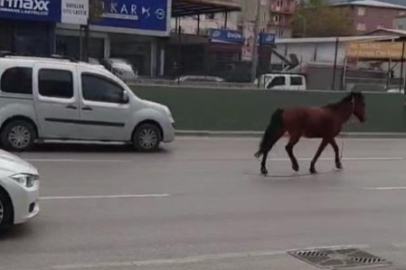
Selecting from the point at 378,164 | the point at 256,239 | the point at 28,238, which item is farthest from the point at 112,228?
the point at 378,164

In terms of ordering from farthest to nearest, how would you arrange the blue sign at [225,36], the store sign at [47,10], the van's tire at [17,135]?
1. the blue sign at [225,36]
2. the store sign at [47,10]
3. the van's tire at [17,135]

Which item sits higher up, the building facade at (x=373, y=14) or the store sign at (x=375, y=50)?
the building facade at (x=373, y=14)

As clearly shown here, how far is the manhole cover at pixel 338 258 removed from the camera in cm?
719

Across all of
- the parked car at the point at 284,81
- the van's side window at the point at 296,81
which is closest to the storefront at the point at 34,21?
the parked car at the point at 284,81

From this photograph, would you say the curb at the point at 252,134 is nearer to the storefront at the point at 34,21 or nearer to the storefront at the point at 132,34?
the storefront at the point at 34,21

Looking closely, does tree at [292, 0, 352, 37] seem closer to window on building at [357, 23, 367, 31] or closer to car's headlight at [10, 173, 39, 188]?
window on building at [357, 23, 367, 31]

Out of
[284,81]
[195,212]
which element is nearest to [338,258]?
[195,212]

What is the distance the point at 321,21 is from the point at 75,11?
8376 centimetres

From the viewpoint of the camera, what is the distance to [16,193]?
24.7 ft

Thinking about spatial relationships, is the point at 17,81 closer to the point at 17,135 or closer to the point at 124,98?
the point at 17,135

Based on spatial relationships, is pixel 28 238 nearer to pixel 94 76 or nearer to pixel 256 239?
pixel 256 239

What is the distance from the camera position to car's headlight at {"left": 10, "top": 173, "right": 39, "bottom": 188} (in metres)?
7.62

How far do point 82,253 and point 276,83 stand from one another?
2836cm

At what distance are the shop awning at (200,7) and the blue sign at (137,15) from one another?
175 inches
